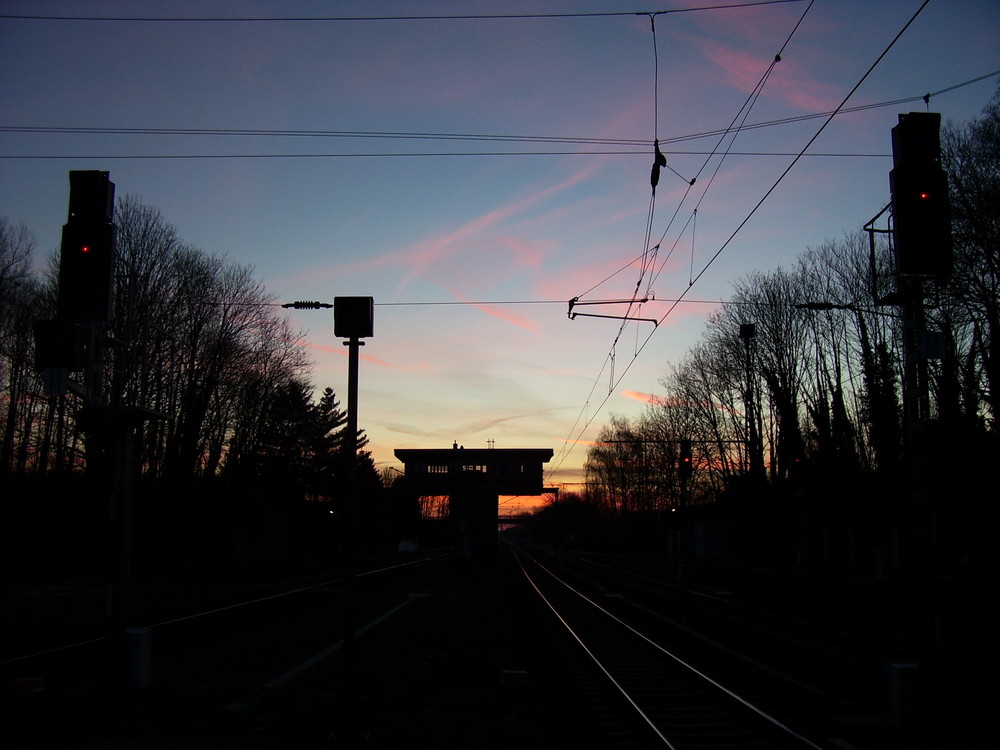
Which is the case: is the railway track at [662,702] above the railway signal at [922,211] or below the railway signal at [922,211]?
below

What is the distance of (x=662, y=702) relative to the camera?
11.6 metres

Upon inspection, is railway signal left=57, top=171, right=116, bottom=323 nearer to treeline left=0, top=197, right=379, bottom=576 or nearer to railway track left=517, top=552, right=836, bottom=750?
railway track left=517, top=552, right=836, bottom=750

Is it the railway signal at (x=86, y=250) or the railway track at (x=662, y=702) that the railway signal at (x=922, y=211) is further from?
the railway signal at (x=86, y=250)

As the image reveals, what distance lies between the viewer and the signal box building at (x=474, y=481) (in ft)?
204

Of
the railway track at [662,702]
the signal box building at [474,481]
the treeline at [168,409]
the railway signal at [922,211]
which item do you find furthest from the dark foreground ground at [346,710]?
the signal box building at [474,481]

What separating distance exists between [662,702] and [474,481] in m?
53.4

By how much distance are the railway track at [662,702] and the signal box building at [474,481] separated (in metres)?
43.0

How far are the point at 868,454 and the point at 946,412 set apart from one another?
1968 centimetres

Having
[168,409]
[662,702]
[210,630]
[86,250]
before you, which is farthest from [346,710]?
[168,409]

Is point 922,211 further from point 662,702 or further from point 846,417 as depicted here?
point 846,417

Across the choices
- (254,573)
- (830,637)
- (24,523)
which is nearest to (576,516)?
(254,573)

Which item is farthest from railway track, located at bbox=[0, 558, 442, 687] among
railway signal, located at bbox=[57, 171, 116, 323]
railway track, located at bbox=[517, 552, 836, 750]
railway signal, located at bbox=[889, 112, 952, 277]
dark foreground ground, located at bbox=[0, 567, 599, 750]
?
railway signal, located at bbox=[889, 112, 952, 277]

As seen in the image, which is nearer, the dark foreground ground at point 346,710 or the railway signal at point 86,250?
the dark foreground ground at point 346,710

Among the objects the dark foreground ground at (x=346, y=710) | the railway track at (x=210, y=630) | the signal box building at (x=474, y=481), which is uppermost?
the signal box building at (x=474, y=481)
